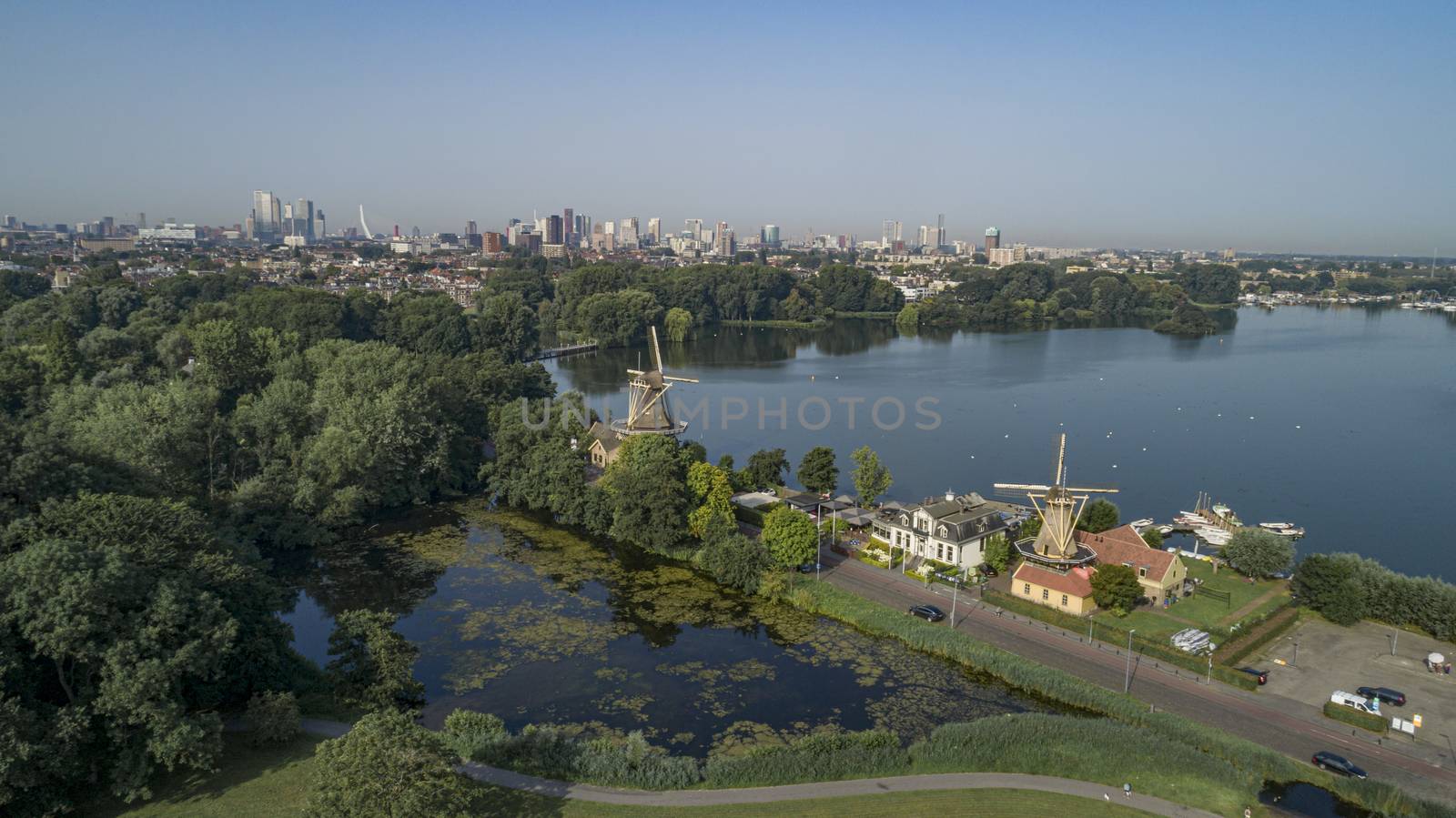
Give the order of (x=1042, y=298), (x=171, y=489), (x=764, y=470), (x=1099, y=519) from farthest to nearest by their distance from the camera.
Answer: (x=1042, y=298) < (x=764, y=470) < (x=1099, y=519) < (x=171, y=489)

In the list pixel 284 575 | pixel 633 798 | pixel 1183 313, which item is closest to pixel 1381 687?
pixel 633 798

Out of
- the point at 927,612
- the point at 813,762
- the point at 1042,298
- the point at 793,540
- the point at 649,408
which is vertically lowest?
the point at 813,762

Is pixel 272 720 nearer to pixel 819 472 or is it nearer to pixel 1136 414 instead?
pixel 819 472

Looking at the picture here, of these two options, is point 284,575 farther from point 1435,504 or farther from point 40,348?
point 1435,504

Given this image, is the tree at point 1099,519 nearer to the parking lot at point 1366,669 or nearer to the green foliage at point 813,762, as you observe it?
the parking lot at point 1366,669

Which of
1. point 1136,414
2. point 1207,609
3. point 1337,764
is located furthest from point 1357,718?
point 1136,414

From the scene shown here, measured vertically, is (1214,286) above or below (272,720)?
above

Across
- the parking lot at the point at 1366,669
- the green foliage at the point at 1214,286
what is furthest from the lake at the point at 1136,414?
the green foliage at the point at 1214,286
